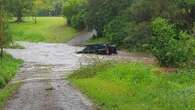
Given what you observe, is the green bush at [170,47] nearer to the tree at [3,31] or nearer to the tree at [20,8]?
the tree at [3,31]

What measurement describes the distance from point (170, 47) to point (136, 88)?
10.6 metres

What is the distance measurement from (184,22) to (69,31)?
42.6 metres

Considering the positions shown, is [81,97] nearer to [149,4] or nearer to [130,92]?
[130,92]

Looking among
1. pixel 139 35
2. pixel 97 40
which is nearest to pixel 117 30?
pixel 97 40

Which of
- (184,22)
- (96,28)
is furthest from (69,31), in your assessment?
(184,22)

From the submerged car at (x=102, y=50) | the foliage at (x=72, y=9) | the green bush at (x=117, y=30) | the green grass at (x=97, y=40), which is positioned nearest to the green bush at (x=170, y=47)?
the submerged car at (x=102, y=50)

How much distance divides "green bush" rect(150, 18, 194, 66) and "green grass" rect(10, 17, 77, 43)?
59596 mm

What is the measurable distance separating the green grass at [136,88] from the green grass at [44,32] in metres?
63.2

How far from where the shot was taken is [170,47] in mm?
35406

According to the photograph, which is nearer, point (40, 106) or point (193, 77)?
point (40, 106)

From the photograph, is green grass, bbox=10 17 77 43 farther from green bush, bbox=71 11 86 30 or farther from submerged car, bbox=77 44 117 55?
submerged car, bbox=77 44 117 55

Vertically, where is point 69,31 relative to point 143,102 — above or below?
below

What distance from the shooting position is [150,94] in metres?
22.2

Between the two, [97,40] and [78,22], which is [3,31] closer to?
[97,40]
